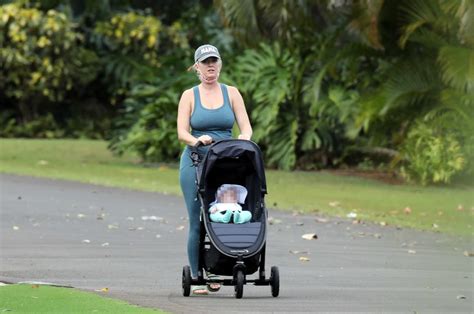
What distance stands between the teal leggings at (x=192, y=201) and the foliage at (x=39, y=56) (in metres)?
23.6

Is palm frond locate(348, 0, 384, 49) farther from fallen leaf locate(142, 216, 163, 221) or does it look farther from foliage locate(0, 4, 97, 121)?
foliage locate(0, 4, 97, 121)

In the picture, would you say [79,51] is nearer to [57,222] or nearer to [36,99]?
[36,99]

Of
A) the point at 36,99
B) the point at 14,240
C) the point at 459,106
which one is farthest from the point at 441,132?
the point at 36,99

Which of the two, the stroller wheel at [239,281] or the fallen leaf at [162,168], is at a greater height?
the stroller wheel at [239,281]

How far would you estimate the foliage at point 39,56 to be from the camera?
33.2 meters

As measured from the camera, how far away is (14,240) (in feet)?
45.6

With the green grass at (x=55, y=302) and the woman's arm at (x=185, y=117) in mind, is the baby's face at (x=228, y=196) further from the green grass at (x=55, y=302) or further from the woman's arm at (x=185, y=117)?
the green grass at (x=55, y=302)

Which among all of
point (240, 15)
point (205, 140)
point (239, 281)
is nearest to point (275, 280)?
point (239, 281)

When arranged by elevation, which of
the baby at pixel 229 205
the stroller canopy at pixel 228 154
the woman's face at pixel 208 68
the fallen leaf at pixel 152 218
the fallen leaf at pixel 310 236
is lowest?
the fallen leaf at pixel 152 218

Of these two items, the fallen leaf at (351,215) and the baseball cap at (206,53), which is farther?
the fallen leaf at (351,215)

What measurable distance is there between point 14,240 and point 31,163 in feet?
44.6

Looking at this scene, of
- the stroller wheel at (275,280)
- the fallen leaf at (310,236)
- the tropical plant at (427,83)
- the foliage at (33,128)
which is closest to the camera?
the stroller wheel at (275,280)

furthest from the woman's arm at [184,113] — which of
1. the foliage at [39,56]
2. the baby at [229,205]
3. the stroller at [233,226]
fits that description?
the foliage at [39,56]

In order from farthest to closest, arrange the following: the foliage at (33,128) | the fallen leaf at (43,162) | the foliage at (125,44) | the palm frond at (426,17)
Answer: the foliage at (33,128)
the foliage at (125,44)
the fallen leaf at (43,162)
the palm frond at (426,17)
